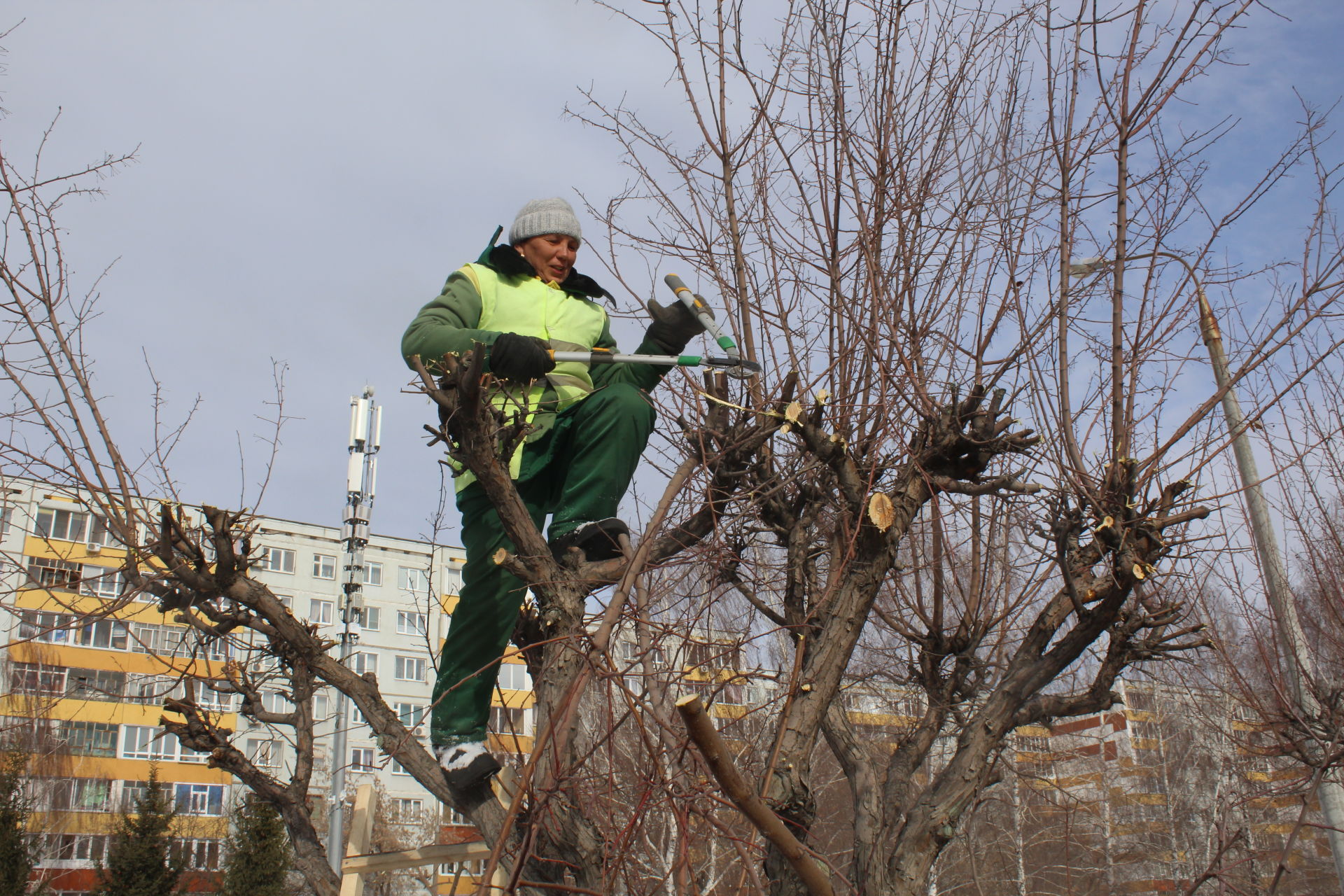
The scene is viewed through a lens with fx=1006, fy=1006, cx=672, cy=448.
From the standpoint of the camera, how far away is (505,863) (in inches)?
113

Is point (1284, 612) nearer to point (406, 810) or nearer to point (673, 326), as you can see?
point (673, 326)

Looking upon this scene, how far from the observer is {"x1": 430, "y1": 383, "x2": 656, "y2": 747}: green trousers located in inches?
123

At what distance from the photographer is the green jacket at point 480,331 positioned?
118 inches

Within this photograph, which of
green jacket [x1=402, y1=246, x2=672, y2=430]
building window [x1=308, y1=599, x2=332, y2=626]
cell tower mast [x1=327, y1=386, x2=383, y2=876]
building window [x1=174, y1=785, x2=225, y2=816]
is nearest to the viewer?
green jacket [x1=402, y1=246, x2=672, y2=430]

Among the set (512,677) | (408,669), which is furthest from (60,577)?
(408,669)

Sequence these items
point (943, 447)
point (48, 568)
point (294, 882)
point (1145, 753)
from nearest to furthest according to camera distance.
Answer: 1. point (943, 447)
2. point (48, 568)
3. point (1145, 753)
4. point (294, 882)

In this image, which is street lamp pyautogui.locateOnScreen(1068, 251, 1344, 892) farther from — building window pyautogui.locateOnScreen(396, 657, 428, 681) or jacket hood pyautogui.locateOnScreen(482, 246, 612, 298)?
building window pyautogui.locateOnScreen(396, 657, 428, 681)

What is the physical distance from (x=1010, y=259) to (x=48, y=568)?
396cm

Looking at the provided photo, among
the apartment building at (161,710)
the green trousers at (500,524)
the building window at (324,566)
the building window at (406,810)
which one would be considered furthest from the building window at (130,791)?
the green trousers at (500,524)

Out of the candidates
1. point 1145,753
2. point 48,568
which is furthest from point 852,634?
point 1145,753

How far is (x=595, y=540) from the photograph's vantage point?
3.06 meters

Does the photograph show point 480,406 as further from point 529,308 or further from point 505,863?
point 505,863

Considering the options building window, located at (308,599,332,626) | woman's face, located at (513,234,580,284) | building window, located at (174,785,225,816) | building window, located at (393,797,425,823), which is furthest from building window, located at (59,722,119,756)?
woman's face, located at (513,234,580,284)

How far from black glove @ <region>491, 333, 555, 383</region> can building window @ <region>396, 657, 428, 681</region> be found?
28355 millimetres
